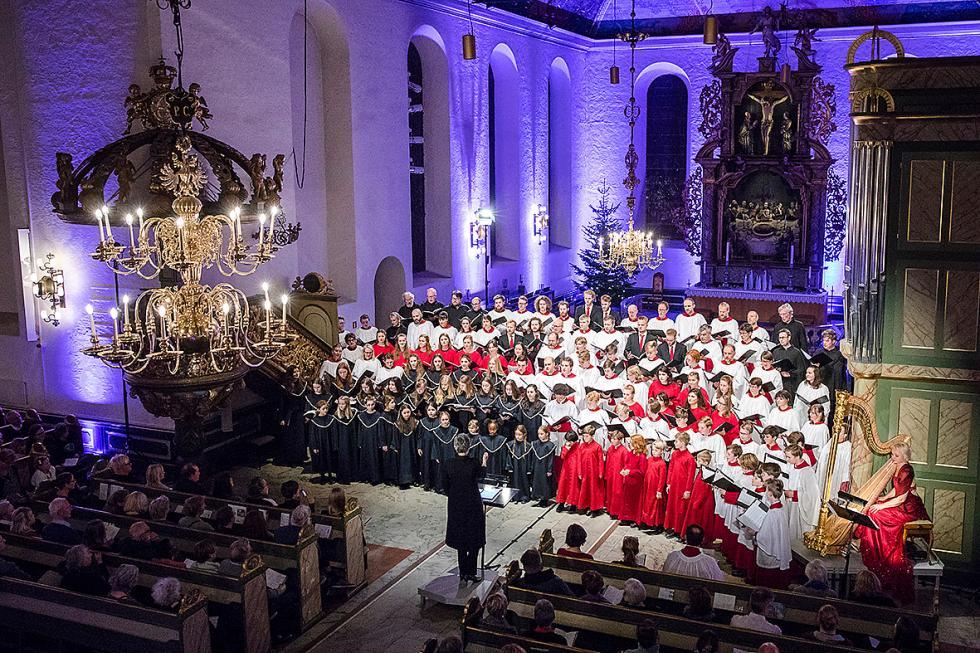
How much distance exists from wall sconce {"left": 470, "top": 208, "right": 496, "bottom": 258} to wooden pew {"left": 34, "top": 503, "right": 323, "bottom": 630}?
14.2m

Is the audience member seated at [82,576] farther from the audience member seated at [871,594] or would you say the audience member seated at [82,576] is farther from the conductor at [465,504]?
the audience member seated at [871,594]

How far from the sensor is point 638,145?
1190 inches

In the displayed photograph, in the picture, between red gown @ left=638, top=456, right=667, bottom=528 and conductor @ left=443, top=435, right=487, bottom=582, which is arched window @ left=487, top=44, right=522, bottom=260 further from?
conductor @ left=443, top=435, right=487, bottom=582

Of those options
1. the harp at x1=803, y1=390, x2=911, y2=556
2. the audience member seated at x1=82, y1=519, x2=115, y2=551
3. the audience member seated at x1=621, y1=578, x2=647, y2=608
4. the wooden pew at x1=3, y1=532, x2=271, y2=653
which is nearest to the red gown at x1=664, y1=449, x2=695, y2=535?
the harp at x1=803, y1=390, x2=911, y2=556

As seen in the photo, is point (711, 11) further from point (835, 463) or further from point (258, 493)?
point (258, 493)

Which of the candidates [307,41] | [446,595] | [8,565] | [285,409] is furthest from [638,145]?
[8,565]

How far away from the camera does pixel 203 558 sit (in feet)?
32.0

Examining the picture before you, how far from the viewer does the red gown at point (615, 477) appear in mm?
13414

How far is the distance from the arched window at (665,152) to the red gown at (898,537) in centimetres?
1971

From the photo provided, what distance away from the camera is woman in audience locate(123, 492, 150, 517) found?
11.0 m

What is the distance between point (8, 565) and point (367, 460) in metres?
6.57

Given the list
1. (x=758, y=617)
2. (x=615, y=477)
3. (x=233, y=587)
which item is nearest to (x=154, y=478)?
(x=233, y=587)

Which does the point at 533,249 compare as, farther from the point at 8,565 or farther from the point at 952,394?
the point at 8,565

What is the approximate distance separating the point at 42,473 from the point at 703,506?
8.78m
